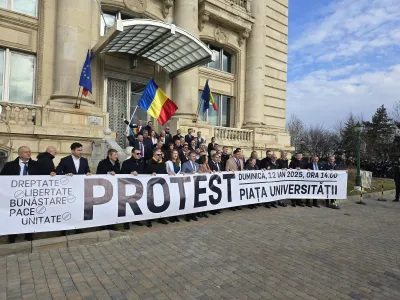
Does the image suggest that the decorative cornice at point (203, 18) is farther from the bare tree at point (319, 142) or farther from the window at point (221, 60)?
the bare tree at point (319, 142)

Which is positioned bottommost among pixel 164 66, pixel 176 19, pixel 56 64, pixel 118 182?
pixel 118 182

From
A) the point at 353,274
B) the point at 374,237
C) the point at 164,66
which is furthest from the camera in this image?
the point at 164,66

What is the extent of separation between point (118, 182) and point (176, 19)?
11.7m

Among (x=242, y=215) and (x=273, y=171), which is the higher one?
(x=273, y=171)

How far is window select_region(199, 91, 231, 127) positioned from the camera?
727 inches

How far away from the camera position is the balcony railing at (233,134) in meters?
16.2

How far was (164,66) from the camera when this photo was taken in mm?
15078

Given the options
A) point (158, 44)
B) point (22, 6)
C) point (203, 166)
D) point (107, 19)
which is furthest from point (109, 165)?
point (107, 19)

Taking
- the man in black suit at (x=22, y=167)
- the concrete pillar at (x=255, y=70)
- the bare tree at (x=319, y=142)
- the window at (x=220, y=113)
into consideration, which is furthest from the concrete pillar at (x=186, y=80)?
the bare tree at (x=319, y=142)

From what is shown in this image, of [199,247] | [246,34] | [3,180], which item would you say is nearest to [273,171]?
[199,247]

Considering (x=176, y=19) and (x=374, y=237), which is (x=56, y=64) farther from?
(x=374, y=237)

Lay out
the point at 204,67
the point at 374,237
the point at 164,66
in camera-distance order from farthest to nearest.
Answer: the point at 204,67 < the point at 164,66 < the point at 374,237

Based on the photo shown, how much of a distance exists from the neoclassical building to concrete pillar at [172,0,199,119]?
52 mm

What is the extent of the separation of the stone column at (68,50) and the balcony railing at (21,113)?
34.3 inches
